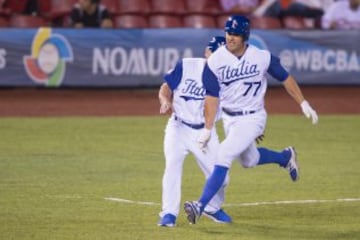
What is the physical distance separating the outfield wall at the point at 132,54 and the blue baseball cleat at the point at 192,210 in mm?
9383

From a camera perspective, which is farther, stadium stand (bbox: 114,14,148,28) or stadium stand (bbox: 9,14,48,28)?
stadium stand (bbox: 114,14,148,28)

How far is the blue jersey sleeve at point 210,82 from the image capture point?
8.91m

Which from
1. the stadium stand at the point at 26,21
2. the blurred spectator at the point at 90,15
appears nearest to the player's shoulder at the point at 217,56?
the blurred spectator at the point at 90,15

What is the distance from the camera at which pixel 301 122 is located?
16.6m

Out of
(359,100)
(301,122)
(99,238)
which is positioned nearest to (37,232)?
(99,238)

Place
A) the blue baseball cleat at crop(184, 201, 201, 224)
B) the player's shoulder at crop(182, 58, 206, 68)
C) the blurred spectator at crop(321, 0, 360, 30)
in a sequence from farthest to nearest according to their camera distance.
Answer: the blurred spectator at crop(321, 0, 360, 30)
the player's shoulder at crop(182, 58, 206, 68)
the blue baseball cleat at crop(184, 201, 201, 224)

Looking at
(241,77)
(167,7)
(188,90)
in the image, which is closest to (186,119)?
(188,90)

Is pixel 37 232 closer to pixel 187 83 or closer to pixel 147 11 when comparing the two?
pixel 187 83

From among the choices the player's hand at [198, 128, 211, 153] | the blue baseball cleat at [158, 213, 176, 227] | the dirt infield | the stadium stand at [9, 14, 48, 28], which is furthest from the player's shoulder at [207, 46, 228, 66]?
the stadium stand at [9, 14, 48, 28]

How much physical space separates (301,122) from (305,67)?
7.57 ft

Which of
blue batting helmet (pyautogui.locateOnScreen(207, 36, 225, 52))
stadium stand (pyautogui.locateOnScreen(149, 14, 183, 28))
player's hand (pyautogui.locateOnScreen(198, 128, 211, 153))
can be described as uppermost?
blue batting helmet (pyautogui.locateOnScreen(207, 36, 225, 52))

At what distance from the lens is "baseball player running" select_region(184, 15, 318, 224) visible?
8.85m

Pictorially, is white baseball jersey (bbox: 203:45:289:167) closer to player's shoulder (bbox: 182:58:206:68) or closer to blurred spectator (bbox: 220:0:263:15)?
player's shoulder (bbox: 182:58:206:68)

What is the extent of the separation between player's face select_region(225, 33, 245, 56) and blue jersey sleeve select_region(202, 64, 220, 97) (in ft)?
0.83
